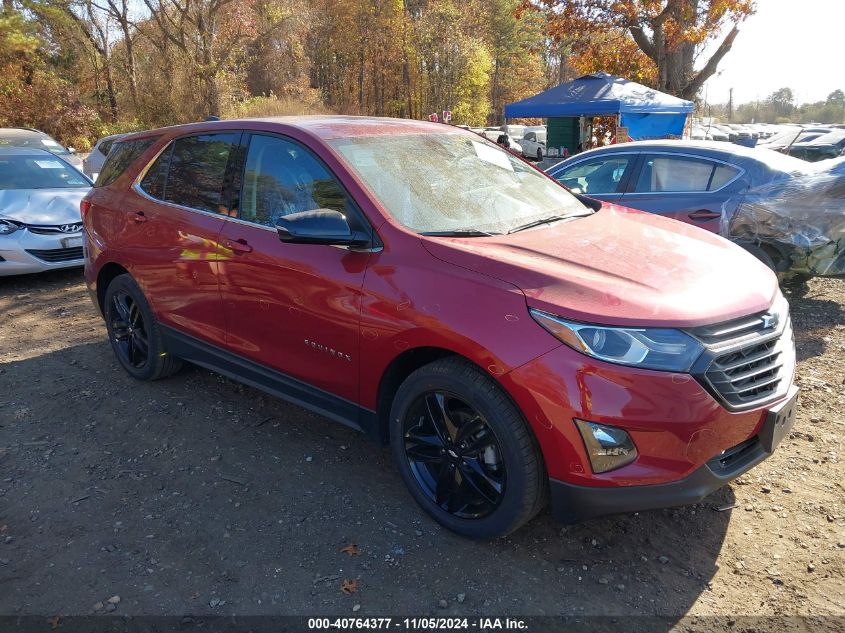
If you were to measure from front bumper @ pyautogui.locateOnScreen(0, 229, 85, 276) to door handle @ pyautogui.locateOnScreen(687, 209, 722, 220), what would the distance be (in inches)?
247

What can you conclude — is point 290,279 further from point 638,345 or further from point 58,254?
point 58,254

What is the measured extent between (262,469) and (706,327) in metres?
2.36

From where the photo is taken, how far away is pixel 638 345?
94.3 inches

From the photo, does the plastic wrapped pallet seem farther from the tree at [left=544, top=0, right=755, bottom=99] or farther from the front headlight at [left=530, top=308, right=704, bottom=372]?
the tree at [left=544, top=0, right=755, bottom=99]

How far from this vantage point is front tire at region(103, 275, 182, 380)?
4.50 m

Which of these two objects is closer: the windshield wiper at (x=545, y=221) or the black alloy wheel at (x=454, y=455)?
the black alloy wheel at (x=454, y=455)

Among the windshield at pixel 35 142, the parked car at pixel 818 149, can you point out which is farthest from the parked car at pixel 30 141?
the parked car at pixel 818 149

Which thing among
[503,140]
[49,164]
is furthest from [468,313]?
[49,164]

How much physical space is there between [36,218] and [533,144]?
841 inches

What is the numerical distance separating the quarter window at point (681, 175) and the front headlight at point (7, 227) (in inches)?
261

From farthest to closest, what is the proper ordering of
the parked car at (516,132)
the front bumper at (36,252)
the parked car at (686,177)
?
the parked car at (516,132) → the front bumper at (36,252) → the parked car at (686,177)

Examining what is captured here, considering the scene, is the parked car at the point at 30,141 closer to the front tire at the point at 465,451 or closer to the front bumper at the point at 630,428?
the front tire at the point at 465,451

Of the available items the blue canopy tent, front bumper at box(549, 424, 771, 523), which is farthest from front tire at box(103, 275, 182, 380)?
the blue canopy tent

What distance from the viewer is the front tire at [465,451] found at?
2.58 m
